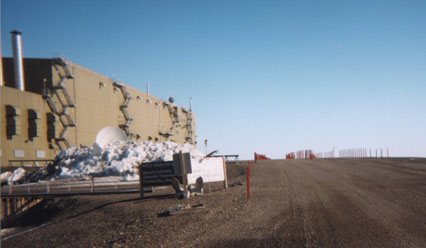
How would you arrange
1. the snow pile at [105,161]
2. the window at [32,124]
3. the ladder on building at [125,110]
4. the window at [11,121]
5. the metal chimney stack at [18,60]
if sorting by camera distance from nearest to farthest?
1. the snow pile at [105,161]
2. the window at [11,121]
3. the window at [32,124]
4. the metal chimney stack at [18,60]
5. the ladder on building at [125,110]

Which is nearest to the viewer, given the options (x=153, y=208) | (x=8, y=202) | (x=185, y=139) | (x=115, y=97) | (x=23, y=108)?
(x=153, y=208)

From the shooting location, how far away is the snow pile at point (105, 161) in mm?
29359

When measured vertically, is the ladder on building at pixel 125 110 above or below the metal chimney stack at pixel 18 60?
below

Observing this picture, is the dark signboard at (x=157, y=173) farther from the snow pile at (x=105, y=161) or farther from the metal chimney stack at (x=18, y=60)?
the metal chimney stack at (x=18, y=60)

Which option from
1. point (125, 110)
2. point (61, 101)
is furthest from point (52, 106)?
point (125, 110)

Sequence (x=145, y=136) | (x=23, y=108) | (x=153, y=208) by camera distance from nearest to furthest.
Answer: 1. (x=153, y=208)
2. (x=23, y=108)
3. (x=145, y=136)

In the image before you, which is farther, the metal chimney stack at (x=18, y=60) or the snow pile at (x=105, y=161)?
the metal chimney stack at (x=18, y=60)

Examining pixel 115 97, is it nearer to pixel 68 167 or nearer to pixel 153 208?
pixel 68 167

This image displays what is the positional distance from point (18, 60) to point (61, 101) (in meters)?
7.61

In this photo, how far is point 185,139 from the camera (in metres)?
85.9

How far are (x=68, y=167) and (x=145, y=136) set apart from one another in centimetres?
3092

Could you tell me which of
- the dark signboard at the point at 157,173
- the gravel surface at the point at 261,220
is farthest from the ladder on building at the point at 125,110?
the dark signboard at the point at 157,173

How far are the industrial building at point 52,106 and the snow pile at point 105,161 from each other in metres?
5.70

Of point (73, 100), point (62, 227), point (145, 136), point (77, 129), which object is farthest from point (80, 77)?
point (62, 227)
